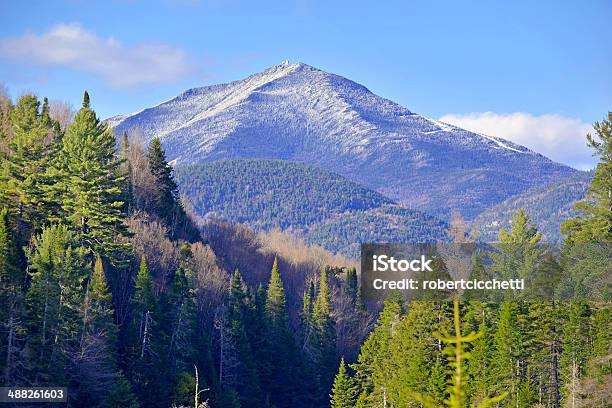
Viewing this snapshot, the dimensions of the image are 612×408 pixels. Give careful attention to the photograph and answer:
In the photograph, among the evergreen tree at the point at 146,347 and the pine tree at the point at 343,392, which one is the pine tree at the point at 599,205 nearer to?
the pine tree at the point at 343,392

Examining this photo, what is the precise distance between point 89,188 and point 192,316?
1286 centimetres

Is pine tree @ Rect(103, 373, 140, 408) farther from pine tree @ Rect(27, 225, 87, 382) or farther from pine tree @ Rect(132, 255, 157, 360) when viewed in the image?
pine tree @ Rect(132, 255, 157, 360)

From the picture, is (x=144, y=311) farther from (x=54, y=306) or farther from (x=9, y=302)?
(x=9, y=302)

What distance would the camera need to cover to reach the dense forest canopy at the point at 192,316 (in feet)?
161

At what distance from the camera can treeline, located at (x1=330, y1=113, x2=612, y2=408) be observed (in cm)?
4716

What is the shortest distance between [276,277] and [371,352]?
1193 inches

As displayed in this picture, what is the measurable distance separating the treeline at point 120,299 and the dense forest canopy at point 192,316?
0.48ft

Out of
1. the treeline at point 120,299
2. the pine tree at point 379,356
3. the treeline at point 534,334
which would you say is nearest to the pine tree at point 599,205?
the treeline at point 534,334

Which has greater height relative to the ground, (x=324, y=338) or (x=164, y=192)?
(x=164, y=192)

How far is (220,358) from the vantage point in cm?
7419

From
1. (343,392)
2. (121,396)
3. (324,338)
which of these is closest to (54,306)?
(121,396)

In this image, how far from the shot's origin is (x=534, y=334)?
50281mm

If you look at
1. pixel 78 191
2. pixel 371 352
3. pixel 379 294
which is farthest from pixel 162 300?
pixel 379 294

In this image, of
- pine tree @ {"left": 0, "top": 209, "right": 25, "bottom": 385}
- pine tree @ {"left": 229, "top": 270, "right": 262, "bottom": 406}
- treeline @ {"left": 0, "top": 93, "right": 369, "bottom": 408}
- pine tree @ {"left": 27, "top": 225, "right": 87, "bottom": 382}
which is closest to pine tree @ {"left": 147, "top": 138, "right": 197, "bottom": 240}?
treeline @ {"left": 0, "top": 93, "right": 369, "bottom": 408}
